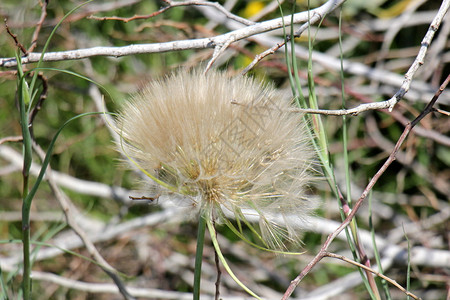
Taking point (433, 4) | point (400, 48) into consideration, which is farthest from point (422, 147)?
point (433, 4)

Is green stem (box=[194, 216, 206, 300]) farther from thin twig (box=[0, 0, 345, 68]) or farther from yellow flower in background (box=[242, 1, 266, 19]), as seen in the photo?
yellow flower in background (box=[242, 1, 266, 19])

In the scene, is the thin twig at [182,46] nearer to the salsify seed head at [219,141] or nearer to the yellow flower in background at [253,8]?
the salsify seed head at [219,141]

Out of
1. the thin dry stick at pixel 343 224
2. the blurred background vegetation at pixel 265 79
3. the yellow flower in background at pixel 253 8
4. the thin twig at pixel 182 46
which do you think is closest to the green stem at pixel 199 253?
the thin dry stick at pixel 343 224

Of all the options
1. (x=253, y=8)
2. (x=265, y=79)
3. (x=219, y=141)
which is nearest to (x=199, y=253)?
(x=219, y=141)

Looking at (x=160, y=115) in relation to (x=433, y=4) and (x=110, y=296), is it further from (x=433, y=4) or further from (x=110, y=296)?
(x=433, y=4)

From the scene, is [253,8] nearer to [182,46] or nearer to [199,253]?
[182,46]
